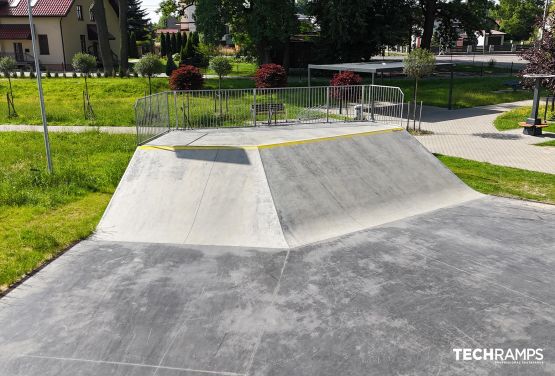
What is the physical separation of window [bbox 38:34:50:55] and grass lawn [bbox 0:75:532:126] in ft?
33.9

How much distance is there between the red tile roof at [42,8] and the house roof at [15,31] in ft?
3.83

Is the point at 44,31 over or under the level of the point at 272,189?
over

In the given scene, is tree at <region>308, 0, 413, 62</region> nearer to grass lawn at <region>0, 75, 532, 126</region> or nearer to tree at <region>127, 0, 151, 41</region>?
grass lawn at <region>0, 75, 532, 126</region>

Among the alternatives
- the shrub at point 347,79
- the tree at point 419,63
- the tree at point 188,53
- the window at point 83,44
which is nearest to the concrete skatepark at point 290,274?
the shrub at point 347,79

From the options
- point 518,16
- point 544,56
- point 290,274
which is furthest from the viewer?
point 518,16

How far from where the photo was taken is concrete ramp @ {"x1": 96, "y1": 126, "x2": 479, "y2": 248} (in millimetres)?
10805

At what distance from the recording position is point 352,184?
1272 centimetres

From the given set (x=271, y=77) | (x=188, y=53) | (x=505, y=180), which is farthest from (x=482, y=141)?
(x=188, y=53)

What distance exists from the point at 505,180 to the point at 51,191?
14192 mm

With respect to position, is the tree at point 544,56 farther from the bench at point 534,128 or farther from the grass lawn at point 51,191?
the grass lawn at point 51,191

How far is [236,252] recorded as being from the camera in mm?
9867

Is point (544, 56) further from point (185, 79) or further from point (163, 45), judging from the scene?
point (163, 45)

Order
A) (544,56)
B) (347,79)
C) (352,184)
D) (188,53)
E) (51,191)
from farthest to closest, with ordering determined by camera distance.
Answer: (188,53), (544,56), (347,79), (51,191), (352,184)

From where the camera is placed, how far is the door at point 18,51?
46.8 meters
